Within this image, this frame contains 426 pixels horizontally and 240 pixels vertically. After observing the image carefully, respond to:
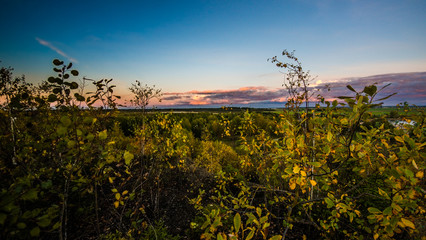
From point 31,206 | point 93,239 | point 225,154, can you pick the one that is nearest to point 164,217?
point 93,239

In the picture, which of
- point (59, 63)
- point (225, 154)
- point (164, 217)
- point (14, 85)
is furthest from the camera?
point (225, 154)

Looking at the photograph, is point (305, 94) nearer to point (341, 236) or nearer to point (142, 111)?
point (341, 236)

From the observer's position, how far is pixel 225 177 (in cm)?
410

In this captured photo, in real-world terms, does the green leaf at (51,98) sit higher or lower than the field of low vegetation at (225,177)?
higher

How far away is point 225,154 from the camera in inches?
367

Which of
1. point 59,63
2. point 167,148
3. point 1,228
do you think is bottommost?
point 167,148

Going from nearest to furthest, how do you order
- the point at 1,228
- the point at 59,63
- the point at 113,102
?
1. the point at 1,228
2. the point at 59,63
3. the point at 113,102

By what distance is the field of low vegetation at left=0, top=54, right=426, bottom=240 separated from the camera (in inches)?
50.3

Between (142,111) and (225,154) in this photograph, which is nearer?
(142,111)

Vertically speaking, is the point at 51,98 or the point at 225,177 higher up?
the point at 51,98

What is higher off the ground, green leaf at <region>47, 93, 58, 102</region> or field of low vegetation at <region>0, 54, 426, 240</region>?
green leaf at <region>47, 93, 58, 102</region>

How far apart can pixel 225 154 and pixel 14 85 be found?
797 cm

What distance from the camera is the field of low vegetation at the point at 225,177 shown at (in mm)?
1278

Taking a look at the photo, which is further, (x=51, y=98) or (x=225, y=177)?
(x=225, y=177)
